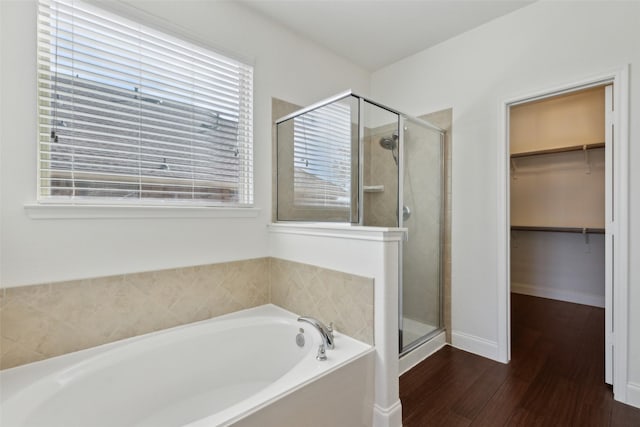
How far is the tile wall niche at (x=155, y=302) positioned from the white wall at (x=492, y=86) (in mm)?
1260

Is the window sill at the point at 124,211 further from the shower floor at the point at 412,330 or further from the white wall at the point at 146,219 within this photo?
the shower floor at the point at 412,330

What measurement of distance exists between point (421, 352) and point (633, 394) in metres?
1.19

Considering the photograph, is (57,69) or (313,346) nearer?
(57,69)

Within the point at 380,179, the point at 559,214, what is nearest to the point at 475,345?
the point at 380,179

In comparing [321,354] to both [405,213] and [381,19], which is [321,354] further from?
[381,19]

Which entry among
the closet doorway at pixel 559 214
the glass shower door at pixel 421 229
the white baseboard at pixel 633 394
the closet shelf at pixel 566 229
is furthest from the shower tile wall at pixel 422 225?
the closet shelf at pixel 566 229

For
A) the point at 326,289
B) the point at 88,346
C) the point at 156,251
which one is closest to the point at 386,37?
the point at 326,289

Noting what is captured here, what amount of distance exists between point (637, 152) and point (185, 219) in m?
2.74

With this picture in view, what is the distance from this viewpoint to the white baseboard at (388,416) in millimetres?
1551

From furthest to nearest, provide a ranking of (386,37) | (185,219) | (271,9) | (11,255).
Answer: (386,37) → (271,9) → (185,219) → (11,255)

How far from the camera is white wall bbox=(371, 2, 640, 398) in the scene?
174 cm

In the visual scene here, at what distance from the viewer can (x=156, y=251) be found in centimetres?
176

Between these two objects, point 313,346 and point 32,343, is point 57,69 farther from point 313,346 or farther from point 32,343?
point 313,346

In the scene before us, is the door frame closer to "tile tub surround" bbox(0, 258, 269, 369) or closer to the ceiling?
the ceiling
